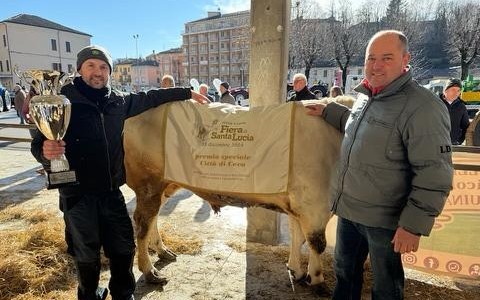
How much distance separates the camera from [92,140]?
2.55 m

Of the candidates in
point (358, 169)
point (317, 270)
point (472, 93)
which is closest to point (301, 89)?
point (317, 270)

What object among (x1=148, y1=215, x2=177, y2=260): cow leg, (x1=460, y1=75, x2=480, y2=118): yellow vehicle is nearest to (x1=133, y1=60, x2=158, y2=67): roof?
(x1=460, y1=75, x2=480, y2=118): yellow vehicle

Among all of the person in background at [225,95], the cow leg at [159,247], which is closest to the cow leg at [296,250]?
the cow leg at [159,247]

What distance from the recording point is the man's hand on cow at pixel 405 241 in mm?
1919

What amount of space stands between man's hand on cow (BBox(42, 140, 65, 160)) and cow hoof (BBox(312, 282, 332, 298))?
2.45 meters

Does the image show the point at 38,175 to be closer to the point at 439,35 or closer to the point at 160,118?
the point at 160,118

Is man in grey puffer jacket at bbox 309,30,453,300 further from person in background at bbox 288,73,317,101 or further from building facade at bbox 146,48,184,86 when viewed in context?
building facade at bbox 146,48,184,86

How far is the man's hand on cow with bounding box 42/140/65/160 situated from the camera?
2.25 meters

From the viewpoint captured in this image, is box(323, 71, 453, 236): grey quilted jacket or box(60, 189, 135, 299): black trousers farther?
box(60, 189, 135, 299): black trousers

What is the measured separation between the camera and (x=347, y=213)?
227 centimetres

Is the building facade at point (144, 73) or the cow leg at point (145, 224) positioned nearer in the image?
the cow leg at point (145, 224)

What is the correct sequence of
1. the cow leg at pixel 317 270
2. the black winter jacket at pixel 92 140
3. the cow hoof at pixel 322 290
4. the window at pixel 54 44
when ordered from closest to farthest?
the black winter jacket at pixel 92 140 < the cow leg at pixel 317 270 < the cow hoof at pixel 322 290 < the window at pixel 54 44

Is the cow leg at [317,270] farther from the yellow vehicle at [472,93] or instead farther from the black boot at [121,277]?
the yellow vehicle at [472,93]

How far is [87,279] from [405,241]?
227 centimetres
